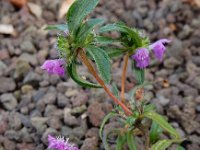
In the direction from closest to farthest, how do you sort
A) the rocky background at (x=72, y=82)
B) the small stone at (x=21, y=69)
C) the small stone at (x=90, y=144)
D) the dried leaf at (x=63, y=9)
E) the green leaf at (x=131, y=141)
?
the green leaf at (x=131, y=141) < the small stone at (x=90, y=144) < the rocky background at (x=72, y=82) < the small stone at (x=21, y=69) < the dried leaf at (x=63, y=9)

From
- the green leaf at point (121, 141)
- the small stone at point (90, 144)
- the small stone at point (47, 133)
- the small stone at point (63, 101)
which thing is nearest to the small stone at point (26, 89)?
the small stone at point (63, 101)

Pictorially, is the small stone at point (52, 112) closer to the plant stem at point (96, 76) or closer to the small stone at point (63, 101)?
the small stone at point (63, 101)

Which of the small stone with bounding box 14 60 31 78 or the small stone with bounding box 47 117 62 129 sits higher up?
the small stone with bounding box 14 60 31 78

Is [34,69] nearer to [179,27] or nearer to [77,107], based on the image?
[77,107]

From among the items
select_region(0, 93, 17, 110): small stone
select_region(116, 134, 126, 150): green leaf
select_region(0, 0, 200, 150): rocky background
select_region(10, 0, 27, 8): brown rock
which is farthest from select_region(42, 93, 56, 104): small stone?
select_region(10, 0, 27, 8): brown rock

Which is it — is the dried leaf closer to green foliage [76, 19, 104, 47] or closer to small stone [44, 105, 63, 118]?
small stone [44, 105, 63, 118]

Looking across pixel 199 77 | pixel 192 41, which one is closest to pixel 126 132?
pixel 199 77

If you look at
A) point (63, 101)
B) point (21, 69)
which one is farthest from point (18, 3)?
point (63, 101)
